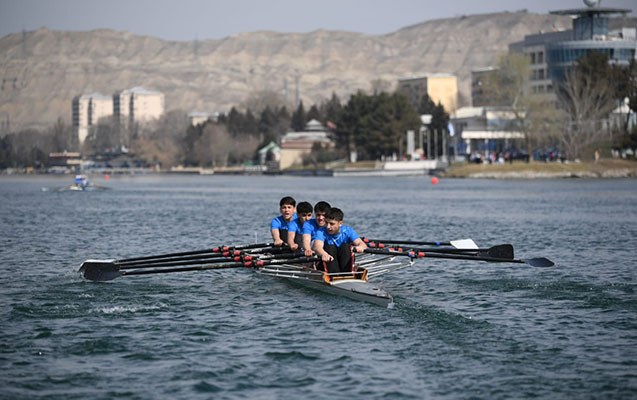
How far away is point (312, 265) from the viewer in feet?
74.0

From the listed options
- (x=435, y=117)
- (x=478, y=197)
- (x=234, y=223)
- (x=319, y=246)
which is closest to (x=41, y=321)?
(x=319, y=246)

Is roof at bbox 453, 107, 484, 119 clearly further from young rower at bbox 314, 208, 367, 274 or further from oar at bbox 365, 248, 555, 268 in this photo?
young rower at bbox 314, 208, 367, 274

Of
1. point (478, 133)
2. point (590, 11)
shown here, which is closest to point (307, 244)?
point (590, 11)

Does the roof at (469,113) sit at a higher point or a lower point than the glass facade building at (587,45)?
lower

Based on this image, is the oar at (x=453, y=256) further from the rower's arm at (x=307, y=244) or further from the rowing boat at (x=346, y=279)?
the rower's arm at (x=307, y=244)

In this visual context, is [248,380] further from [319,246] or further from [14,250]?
[14,250]

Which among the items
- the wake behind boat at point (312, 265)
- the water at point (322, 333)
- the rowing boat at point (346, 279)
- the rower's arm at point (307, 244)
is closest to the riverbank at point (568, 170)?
the water at point (322, 333)

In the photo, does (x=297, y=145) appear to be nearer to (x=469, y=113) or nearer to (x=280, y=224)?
(x=469, y=113)

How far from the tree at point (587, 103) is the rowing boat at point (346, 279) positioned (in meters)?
93.8

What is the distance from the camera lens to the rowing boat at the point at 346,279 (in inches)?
802

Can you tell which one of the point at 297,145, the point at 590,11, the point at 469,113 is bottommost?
the point at 297,145

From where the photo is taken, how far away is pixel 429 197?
78.7 meters

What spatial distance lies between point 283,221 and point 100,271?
4.81m

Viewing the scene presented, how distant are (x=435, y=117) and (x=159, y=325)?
476ft
